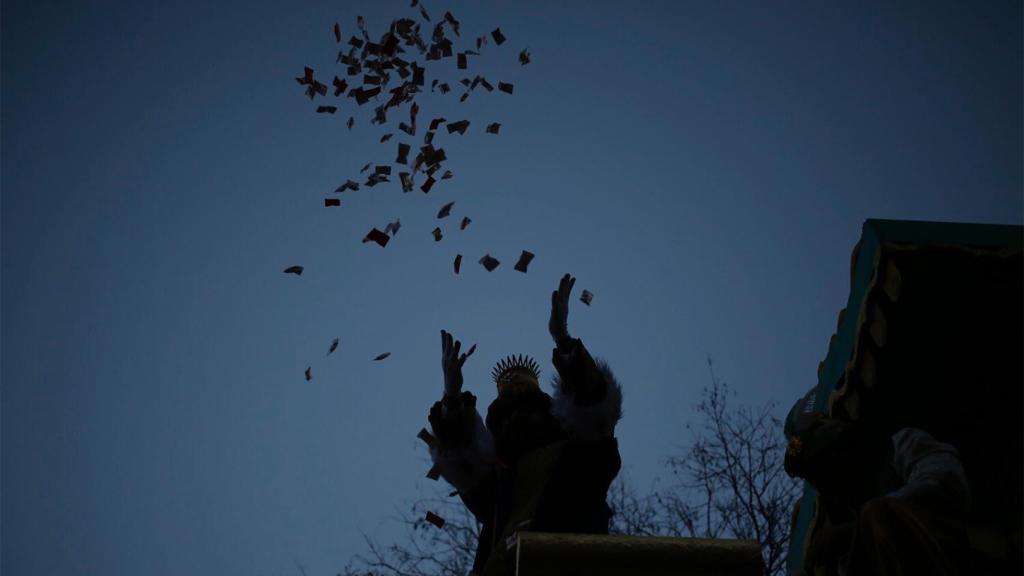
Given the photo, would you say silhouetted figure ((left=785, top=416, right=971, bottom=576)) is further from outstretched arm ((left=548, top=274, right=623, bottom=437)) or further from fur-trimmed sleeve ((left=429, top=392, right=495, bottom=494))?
fur-trimmed sleeve ((left=429, top=392, right=495, bottom=494))

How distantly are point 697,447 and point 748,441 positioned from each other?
3.10ft

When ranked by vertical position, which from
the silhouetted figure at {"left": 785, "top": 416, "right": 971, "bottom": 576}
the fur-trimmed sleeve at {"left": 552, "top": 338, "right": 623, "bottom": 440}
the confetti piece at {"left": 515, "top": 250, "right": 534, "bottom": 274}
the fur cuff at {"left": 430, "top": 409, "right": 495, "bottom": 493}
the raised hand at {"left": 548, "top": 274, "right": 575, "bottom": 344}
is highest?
the confetti piece at {"left": 515, "top": 250, "right": 534, "bottom": 274}

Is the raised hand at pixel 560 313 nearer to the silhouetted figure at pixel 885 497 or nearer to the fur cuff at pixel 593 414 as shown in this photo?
the fur cuff at pixel 593 414

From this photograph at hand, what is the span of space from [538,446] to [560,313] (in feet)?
2.41

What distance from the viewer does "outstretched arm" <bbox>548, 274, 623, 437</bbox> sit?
468 cm

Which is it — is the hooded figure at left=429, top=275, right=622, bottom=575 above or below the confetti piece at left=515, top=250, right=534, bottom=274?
below

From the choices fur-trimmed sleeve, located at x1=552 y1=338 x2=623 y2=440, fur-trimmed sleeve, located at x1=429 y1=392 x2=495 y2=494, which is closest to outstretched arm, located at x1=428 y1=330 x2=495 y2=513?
fur-trimmed sleeve, located at x1=429 y1=392 x2=495 y2=494

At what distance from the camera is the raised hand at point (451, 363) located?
16.5 feet

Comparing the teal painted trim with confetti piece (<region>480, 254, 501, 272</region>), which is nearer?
the teal painted trim

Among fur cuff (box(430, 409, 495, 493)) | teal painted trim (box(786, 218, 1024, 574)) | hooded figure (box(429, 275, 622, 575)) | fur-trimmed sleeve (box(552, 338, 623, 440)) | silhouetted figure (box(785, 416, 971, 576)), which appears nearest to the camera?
silhouetted figure (box(785, 416, 971, 576))

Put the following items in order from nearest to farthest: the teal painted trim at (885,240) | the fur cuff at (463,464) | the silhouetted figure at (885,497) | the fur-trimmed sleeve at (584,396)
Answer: the silhouetted figure at (885,497) < the teal painted trim at (885,240) < the fur-trimmed sleeve at (584,396) < the fur cuff at (463,464)

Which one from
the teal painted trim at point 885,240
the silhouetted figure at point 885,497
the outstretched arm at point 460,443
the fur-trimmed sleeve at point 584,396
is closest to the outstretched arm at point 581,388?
the fur-trimmed sleeve at point 584,396

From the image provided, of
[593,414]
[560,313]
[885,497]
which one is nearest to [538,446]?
[593,414]

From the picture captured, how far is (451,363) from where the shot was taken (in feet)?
16.7
